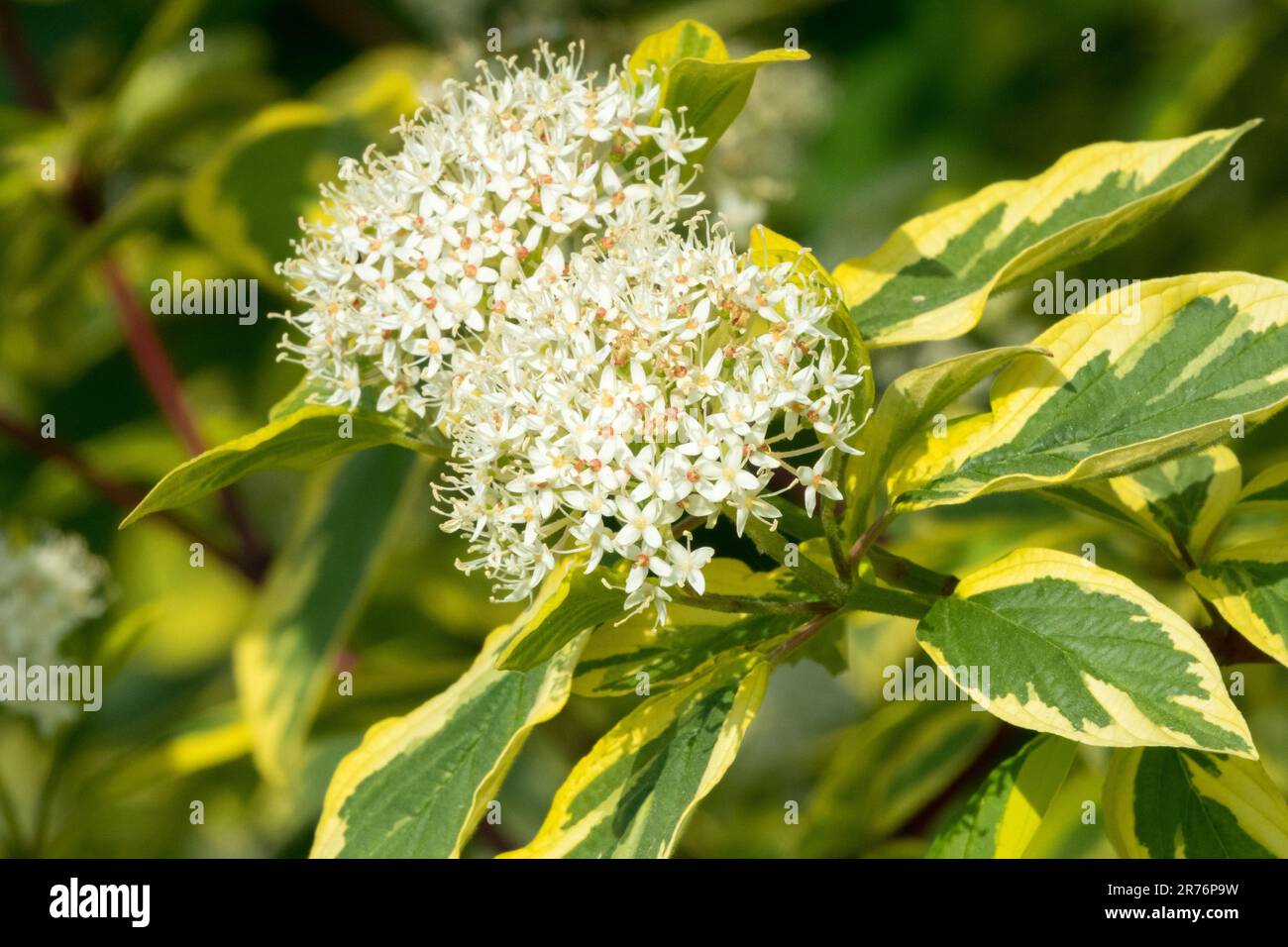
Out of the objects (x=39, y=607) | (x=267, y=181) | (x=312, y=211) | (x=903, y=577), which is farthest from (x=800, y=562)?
(x=39, y=607)

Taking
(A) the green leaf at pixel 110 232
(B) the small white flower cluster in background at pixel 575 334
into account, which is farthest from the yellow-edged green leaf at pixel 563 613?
(A) the green leaf at pixel 110 232

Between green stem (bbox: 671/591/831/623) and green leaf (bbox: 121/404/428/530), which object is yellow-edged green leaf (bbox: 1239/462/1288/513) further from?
green leaf (bbox: 121/404/428/530)

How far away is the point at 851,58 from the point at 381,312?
210cm

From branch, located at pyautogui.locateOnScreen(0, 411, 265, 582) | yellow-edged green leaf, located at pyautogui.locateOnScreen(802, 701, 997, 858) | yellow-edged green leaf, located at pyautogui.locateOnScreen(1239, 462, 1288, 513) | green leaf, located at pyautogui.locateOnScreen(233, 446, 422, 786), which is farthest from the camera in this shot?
branch, located at pyautogui.locateOnScreen(0, 411, 265, 582)

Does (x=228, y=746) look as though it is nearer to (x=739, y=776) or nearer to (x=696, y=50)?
(x=696, y=50)

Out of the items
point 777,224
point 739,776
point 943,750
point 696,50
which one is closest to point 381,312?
point 696,50

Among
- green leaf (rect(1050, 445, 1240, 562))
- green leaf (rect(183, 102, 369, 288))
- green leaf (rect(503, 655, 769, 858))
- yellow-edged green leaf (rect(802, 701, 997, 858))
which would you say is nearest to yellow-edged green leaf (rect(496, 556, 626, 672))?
green leaf (rect(503, 655, 769, 858))

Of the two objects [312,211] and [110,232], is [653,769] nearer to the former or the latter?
[312,211]

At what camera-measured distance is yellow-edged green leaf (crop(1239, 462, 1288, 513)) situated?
1.17 meters

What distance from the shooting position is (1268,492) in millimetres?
1186

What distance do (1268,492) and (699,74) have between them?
2.07ft

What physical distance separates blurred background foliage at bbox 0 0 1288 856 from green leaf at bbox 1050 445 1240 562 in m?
0.31

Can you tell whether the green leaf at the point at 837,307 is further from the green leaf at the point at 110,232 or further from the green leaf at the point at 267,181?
the green leaf at the point at 110,232

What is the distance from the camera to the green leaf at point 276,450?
3.28ft
